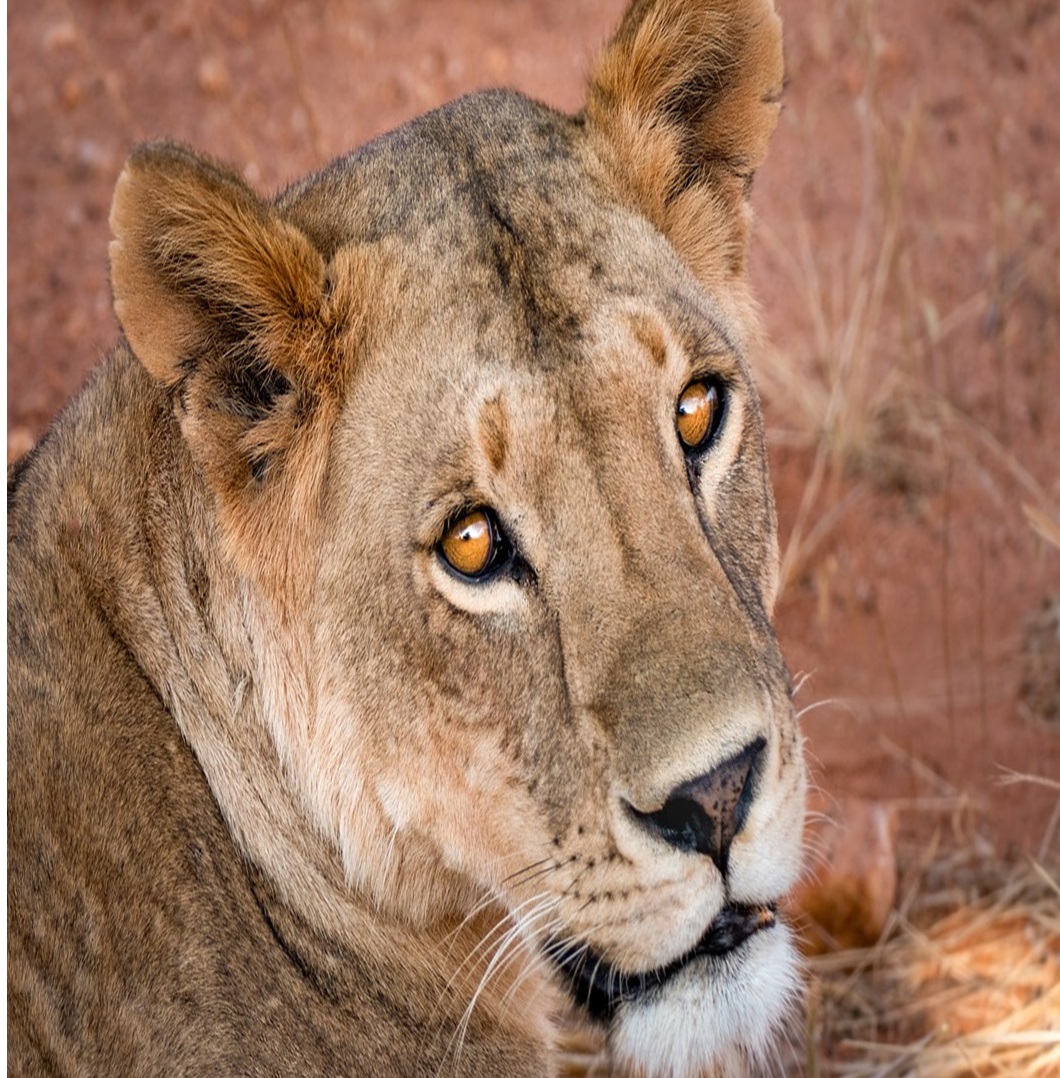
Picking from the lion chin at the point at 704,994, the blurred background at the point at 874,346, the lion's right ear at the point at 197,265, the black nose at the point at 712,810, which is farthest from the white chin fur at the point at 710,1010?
the lion's right ear at the point at 197,265

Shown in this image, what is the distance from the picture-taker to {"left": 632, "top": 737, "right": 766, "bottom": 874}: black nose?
2.38 meters

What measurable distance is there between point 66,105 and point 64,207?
2.16 ft

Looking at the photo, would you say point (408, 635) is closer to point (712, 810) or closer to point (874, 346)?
point (712, 810)

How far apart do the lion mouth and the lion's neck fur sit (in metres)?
0.13

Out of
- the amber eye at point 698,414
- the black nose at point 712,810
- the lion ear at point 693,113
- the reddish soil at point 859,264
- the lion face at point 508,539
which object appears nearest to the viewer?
the black nose at point 712,810

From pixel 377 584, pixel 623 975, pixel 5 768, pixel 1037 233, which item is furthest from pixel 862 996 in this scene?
pixel 1037 233

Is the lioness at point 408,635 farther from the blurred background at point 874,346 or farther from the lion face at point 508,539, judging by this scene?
the blurred background at point 874,346

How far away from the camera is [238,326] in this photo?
2.72 m

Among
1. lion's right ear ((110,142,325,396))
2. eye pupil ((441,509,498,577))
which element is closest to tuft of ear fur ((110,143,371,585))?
lion's right ear ((110,142,325,396))

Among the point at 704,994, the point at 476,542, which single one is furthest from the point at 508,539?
the point at 704,994

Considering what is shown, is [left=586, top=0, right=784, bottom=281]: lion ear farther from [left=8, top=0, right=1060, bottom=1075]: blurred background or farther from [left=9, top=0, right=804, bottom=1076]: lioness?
[left=8, top=0, right=1060, bottom=1075]: blurred background

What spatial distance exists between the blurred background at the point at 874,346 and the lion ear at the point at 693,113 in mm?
1302

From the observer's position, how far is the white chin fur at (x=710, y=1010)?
2.57m

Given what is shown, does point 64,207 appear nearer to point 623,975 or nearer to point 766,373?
point 766,373
